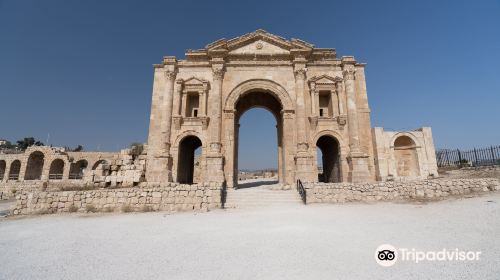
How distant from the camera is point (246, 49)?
1700 centimetres

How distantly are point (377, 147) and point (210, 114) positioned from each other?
12.3 meters

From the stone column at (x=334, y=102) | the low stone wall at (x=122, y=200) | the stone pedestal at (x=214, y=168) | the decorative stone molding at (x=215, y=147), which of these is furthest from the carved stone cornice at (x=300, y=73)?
the low stone wall at (x=122, y=200)

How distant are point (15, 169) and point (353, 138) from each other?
44811 millimetres

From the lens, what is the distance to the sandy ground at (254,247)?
323 centimetres

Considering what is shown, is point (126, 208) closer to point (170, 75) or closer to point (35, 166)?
point (170, 75)

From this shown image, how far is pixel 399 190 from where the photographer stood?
34.1 ft

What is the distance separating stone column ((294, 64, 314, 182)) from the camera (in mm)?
14320

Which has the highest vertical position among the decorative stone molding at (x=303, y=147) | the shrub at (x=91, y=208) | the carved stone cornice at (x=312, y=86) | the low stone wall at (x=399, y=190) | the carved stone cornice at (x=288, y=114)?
the carved stone cornice at (x=312, y=86)

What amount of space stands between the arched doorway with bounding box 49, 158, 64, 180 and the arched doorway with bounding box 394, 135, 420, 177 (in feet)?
135

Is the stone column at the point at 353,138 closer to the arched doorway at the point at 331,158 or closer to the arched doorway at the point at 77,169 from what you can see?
the arched doorway at the point at 331,158

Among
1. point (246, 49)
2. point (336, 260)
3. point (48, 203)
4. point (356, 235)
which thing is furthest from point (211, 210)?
point (246, 49)

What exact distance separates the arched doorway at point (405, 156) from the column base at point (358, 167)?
395cm

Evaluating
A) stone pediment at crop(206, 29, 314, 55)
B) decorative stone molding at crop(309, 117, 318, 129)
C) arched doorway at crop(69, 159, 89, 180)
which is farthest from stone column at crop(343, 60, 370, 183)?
arched doorway at crop(69, 159, 89, 180)

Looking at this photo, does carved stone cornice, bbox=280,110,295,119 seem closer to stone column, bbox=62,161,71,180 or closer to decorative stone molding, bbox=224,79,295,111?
decorative stone molding, bbox=224,79,295,111
